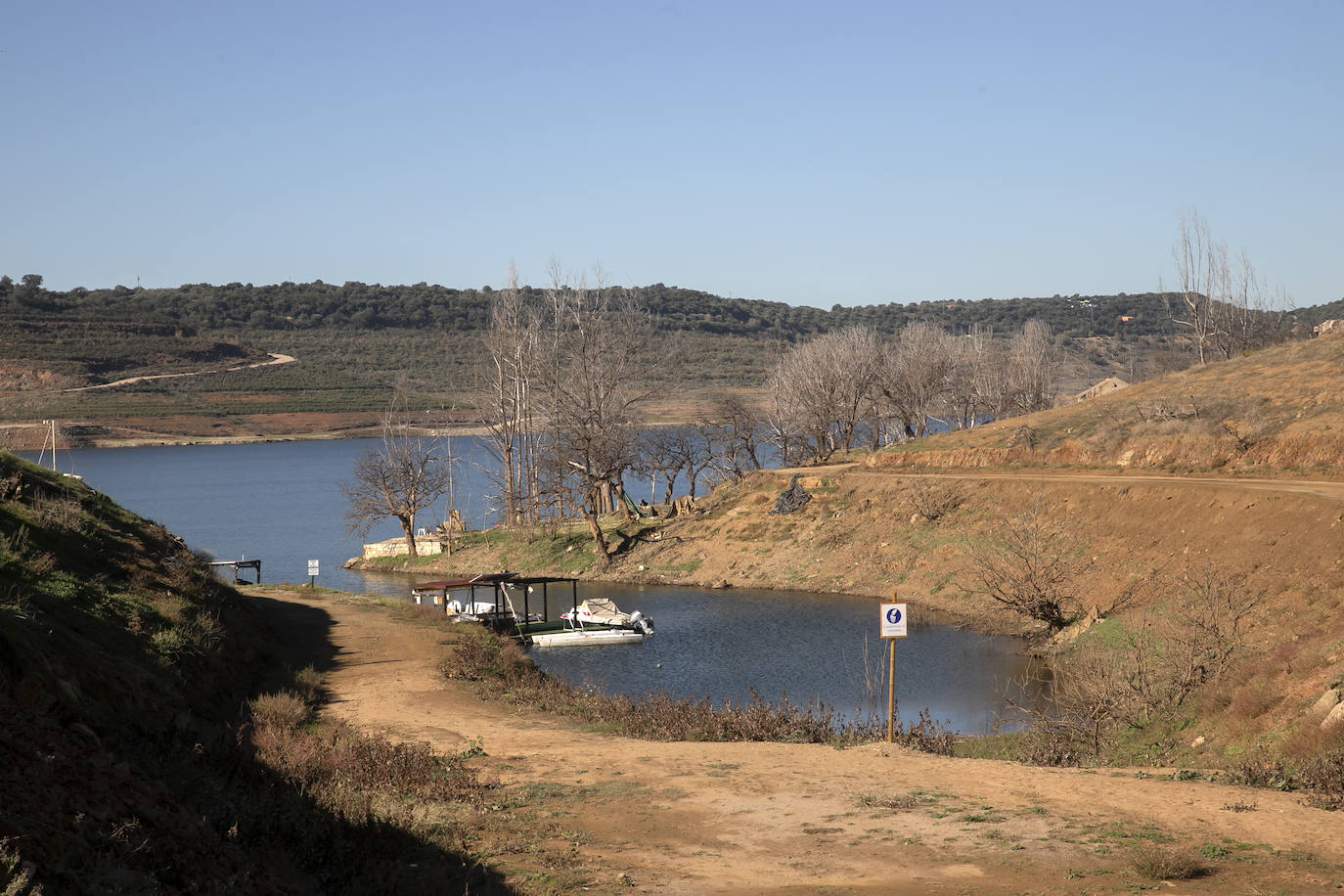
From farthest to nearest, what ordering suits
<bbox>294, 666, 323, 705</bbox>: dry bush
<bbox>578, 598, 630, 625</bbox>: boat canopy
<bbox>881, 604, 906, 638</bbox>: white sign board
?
1. <bbox>578, 598, 630, 625</bbox>: boat canopy
2. <bbox>294, 666, 323, 705</bbox>: dry bush
3. <bbox>881, 604, 906, 638</bbox>: white sign board

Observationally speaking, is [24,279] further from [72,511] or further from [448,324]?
[72,511]

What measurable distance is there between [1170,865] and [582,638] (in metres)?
28.1

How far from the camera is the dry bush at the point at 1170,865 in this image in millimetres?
10320

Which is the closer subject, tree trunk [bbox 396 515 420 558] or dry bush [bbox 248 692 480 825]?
dry bush [bbox 248 692 480 825]

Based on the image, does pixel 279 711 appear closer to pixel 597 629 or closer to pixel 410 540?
pixel 597 629

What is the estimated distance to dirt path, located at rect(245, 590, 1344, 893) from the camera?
10.8m

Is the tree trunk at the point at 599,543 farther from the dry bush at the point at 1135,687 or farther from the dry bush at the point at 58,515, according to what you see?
the dry bush at the point at 1135,687

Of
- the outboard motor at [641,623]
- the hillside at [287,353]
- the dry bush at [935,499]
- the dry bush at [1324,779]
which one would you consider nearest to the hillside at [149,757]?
the dry bush at [1324,779]

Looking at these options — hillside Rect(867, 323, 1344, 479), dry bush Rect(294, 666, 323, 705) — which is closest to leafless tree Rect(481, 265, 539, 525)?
hillside Rect(867, 323, 1344, 479)

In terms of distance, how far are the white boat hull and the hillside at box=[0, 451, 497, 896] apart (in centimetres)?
1431

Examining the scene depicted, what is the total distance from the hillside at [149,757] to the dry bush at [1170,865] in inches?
242

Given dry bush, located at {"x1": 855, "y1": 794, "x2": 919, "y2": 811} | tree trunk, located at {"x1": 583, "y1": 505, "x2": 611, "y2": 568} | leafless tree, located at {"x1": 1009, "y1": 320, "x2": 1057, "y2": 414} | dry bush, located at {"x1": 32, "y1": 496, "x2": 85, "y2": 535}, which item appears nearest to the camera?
dry bush, located at {"x1": 855, "y1": 794, "x2": 919, "y2": 811}

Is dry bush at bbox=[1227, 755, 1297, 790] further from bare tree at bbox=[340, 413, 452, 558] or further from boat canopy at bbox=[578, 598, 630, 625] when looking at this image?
bare tree at bbox=[340, 413, 452, 558]

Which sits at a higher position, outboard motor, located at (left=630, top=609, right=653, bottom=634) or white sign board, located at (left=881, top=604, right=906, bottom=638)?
white sign board, located at (left=881, top=604, right=906, bottom=638)
